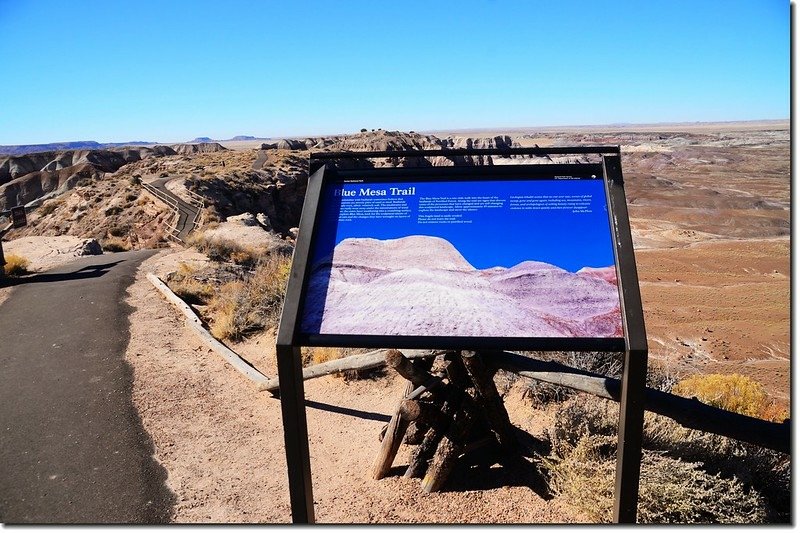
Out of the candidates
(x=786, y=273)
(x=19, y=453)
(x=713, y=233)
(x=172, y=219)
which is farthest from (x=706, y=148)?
(x=19, y=453)

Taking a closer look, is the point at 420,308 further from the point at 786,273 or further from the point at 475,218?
the point at 786,273

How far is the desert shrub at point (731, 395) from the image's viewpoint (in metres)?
5.57

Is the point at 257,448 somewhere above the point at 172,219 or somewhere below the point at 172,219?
below

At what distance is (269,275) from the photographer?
33.2 feet

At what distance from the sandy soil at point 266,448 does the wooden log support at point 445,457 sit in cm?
10

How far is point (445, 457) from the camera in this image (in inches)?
168

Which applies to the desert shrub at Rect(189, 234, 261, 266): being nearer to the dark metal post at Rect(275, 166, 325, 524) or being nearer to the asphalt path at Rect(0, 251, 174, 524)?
the asphalt path at Rect(0, 251, 174, 524)

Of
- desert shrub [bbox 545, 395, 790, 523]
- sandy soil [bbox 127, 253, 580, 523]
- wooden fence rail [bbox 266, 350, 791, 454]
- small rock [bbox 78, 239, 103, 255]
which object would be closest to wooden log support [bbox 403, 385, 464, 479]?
sandy soil [bbox 127, 253, 580, 523]

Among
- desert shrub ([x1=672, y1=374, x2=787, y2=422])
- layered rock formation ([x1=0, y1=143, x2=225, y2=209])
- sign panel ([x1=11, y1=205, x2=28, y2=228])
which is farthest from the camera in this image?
layered rock formation ([x1=0, y1=143, x2=225, y2=209])

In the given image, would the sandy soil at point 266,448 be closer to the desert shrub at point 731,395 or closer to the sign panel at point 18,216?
the desert shrub at point 731,395

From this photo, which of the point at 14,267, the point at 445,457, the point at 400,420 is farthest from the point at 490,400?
the point at 14,267

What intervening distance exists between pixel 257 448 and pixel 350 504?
4.45 ft

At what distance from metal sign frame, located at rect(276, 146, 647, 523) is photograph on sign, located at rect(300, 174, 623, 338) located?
6cm

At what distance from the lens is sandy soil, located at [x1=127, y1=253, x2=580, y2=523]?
413 centimetres
